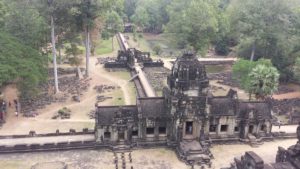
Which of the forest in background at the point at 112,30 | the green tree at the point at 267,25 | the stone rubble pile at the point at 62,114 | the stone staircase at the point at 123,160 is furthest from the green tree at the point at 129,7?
the stone staircase at the point at 123,160

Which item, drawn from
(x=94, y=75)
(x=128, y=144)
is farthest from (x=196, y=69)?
(x=94, y=75)

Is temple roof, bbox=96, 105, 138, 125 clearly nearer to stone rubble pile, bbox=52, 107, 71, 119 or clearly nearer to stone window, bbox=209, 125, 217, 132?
stone window, bbox=209, 125, 217, 132

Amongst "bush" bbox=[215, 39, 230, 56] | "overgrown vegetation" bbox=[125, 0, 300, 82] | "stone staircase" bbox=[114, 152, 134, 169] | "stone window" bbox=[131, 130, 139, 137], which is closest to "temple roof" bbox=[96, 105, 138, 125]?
"stone window" bbox=[131, 130, 139, 137]

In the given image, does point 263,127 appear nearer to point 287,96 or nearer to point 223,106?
point 223,106

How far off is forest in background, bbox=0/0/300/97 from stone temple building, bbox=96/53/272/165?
1372 centimetres

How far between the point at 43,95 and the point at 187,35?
3106 centimetres

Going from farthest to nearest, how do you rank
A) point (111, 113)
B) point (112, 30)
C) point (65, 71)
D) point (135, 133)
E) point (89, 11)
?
point (112, 30), point (65, 71), point (89, 11), point (135, 133), point (111, 113)

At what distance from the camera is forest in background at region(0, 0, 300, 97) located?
1850 inches

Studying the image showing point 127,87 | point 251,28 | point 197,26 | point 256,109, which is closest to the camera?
point 256,109

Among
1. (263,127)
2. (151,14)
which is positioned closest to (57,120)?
(263,127)

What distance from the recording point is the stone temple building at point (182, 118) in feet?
120

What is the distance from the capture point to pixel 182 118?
36812mm

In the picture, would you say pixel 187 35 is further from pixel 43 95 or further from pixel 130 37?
pixel 130 37

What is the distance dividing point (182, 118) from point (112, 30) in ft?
178
